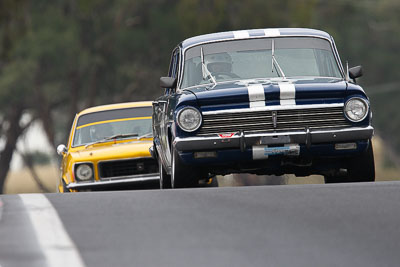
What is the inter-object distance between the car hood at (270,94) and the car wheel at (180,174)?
26.6 inches

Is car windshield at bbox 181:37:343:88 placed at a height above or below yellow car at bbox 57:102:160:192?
above

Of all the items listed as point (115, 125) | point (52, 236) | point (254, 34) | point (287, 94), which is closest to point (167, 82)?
point (254, 34)

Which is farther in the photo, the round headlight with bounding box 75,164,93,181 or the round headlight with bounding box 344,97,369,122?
the round headlight with bounding box 75,164,93,181

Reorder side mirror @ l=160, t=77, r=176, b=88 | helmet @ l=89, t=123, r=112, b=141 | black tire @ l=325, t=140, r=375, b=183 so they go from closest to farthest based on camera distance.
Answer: black tire @ l=325, t=140, r=375, b=183
side mirror @ l=160, t=77, r=176, b=88
helmet @ l=89, t=123, r=112, b=141

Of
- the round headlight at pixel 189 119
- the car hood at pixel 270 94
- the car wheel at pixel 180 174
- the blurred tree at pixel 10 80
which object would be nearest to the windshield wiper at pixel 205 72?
the car hood at pixel 270 94

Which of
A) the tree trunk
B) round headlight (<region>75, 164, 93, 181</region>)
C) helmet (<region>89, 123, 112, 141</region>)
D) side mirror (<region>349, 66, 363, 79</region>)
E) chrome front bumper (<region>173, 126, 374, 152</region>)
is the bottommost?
the tree trunk

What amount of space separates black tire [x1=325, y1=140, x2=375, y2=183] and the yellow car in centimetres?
387

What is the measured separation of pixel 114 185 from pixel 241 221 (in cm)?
845

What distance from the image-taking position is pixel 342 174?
44.0 ft

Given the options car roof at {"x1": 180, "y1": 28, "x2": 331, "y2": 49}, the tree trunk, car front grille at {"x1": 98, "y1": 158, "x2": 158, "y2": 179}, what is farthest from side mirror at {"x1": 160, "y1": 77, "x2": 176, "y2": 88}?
the tree trunk

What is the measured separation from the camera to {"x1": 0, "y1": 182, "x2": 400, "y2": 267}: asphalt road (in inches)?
250

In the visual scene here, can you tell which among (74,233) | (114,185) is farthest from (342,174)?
(74,233)

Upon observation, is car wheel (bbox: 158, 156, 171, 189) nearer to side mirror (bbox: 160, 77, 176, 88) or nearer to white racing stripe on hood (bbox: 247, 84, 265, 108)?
side mirror (bbox: 160, 77, 176, 88)

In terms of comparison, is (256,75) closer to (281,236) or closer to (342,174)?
(342,174)
